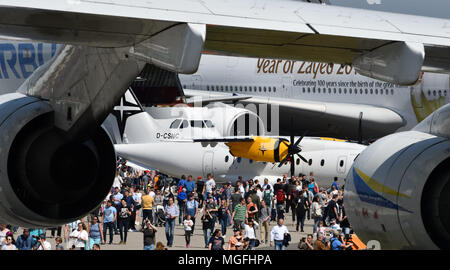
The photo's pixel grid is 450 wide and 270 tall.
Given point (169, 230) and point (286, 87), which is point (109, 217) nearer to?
point (169, 230)

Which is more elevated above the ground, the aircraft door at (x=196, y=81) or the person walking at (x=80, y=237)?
the aircraft door at (x=196, y=81)

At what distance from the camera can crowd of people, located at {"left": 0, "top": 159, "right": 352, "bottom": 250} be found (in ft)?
58.2

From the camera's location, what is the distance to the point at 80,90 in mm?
6789

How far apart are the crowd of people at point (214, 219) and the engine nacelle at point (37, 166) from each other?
29.4 feet

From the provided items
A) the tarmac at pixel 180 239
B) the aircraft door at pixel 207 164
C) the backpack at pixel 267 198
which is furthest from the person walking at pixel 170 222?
the aircraft door at pixel 207 164

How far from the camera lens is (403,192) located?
7.34 m

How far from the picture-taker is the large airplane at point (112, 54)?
4.51m

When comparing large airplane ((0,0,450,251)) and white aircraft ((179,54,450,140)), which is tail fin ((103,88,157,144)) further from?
large airplane ((0,0,450,251))

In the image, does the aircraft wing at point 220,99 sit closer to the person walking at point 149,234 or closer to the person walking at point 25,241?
the person walking at point 149,234

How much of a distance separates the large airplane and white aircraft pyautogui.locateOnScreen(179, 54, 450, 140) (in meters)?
29.8

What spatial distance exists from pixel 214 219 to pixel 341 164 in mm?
8245

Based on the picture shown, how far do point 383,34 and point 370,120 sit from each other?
109 ft

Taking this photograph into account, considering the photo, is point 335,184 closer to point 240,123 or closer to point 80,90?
point 240,123
